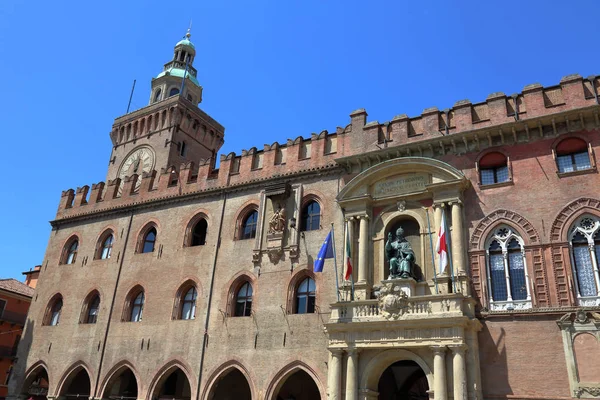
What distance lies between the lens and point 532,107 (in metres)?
17.1

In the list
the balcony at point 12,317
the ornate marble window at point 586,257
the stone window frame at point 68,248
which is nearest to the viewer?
the ornate marble window at point 586,257

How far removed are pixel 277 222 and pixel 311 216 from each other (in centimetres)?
140

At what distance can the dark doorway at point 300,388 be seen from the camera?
20334 millimetres

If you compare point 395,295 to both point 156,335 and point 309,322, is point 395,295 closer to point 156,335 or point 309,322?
point 309,322

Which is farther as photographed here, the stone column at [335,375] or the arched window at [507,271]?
the stone column at [335,375]

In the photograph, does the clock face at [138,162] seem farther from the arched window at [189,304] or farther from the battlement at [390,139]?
the arched window at [189,304]

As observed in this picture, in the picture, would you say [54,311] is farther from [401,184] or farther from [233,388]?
[401,184]

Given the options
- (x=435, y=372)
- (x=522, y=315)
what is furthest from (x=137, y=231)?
(x=522, y=315)

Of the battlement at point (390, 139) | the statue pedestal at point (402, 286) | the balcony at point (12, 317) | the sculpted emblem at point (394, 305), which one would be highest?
the battlement at point (390, 139)

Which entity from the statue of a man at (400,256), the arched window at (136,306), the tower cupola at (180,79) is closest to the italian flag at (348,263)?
the statue of a man at (400,256)

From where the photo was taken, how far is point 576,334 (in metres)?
14.0

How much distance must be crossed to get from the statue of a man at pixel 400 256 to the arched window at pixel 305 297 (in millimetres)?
3378

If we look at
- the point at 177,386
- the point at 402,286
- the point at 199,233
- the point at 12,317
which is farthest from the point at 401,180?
the point at 12,317

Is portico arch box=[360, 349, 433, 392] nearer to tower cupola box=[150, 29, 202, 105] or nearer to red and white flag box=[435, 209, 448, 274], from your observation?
red and white flag box=[435, 209, 448, 274]
